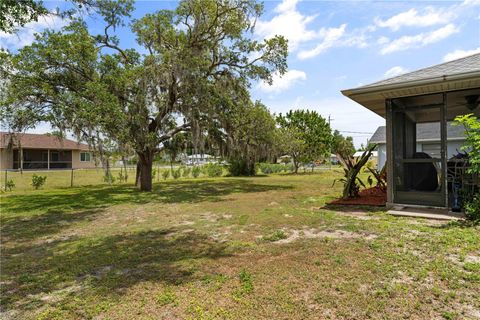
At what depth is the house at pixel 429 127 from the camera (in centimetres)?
523

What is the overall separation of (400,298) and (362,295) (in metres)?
0.29

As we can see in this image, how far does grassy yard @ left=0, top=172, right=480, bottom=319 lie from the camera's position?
2361 mm

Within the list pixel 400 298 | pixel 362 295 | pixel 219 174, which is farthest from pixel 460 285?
pixel 219 174

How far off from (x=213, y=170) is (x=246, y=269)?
18.9 meters

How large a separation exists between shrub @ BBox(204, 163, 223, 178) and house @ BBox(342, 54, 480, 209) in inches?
628

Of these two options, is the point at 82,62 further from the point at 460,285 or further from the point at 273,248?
the point at 460,285

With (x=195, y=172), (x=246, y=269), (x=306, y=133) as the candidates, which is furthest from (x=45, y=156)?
(x=246, y=269)

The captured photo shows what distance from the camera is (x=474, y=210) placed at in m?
4.67

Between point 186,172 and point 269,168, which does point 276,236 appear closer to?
point 186,172

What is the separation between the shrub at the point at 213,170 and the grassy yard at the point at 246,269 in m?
15.8

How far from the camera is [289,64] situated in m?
13.1

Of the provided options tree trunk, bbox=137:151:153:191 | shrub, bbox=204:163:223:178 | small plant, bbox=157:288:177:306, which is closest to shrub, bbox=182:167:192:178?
shrub, bbox=204:163:223:178

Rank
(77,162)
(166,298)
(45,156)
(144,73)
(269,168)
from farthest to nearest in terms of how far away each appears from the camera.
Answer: (77,162), (45,156), (269,168), (144,73), (166,298)

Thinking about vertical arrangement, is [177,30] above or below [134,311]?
above
